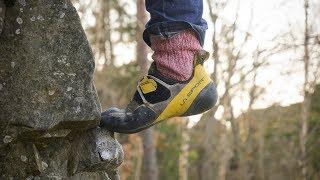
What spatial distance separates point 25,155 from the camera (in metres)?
2.10

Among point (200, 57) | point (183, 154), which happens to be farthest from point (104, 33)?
point (200, 57)

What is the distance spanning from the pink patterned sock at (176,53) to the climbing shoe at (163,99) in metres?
0.03

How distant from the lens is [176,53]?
218 centimetres

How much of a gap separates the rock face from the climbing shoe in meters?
0.16

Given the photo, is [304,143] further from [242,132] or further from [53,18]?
[53,18]

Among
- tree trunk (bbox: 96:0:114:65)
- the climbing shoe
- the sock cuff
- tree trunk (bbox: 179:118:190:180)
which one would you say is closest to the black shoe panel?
the climbing shoe

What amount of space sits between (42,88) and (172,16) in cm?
64

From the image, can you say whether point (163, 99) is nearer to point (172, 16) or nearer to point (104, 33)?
point (172, 16)

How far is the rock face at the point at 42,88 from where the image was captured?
202 centimetres

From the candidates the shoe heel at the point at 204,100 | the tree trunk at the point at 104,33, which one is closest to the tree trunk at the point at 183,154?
the tree trunk at the point at 104,33

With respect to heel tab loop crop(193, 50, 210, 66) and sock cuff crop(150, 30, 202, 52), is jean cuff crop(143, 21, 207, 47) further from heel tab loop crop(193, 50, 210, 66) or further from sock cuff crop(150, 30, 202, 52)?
heel tab loop crop(193, 50, 210, 66)

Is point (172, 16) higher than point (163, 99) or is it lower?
higher

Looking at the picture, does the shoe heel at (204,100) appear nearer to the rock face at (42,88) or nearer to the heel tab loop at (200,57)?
the heel tab loop at (200,57)

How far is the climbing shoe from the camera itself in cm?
218
